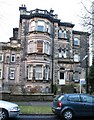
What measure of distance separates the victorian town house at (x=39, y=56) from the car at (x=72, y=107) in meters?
22.2

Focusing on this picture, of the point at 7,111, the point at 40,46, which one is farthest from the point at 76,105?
the point at 40,46

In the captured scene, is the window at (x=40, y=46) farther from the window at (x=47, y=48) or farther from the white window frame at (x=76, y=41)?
the white window frame at (x=76, y=41)

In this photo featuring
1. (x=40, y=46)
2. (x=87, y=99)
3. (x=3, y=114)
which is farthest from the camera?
(x=40, y=46)

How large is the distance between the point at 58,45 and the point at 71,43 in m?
2.73

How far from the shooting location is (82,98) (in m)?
17.6

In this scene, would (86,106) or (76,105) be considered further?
(86,106)

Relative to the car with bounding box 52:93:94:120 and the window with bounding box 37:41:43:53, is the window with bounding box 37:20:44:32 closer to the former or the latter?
the window with bounding box 37:41:43:53

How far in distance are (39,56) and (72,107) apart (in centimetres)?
2435

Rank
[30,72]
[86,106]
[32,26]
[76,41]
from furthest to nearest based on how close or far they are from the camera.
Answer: [76,41] < [32,26] < [30,72] < [86,106]

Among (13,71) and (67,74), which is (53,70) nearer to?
(67,74)

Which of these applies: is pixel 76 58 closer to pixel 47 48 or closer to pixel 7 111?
pixel 47 48

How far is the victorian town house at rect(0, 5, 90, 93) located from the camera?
134ft

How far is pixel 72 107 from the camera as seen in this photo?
16953 millimetres

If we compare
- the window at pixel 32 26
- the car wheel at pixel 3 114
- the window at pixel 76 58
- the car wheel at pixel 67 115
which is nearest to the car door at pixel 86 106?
the car wheel at pixel 67 115
